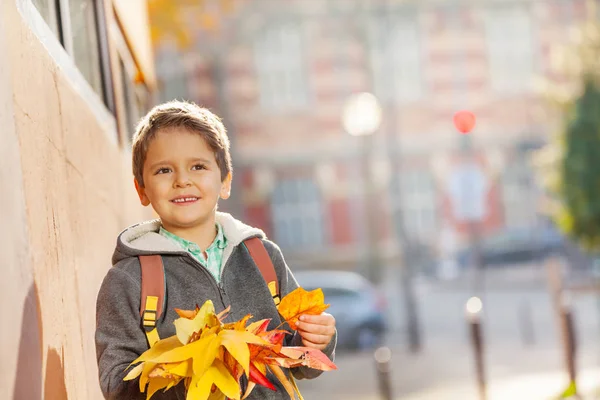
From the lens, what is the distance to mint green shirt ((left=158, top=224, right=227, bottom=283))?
2.80 metres

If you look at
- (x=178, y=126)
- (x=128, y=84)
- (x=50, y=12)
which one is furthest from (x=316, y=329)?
(x=128, y=84)

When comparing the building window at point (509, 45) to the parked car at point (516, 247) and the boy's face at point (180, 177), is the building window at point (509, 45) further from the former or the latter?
the boy's face at point (180, 177)

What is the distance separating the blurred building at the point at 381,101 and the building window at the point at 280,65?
36 mm

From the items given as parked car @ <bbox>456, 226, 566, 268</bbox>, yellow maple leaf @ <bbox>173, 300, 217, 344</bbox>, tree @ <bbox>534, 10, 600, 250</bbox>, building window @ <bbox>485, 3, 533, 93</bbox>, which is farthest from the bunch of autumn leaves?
building window @ <bbox>485, 3, 533, 93</bbox>

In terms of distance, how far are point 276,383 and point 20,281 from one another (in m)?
0.75

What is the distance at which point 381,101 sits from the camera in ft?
127

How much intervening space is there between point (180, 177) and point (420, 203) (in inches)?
1572

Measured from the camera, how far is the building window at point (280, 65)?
40844mm

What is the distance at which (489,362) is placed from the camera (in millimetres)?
18594

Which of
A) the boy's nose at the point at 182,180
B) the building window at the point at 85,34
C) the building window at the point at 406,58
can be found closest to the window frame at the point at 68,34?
the building window at the point at 85,34

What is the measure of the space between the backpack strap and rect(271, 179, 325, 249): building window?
38768 mm

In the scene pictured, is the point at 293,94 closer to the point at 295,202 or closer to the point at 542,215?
the point at 295,202

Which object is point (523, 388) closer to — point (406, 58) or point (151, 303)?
point (151, 303)

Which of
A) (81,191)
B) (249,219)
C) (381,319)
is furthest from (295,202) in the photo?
(81,191)
